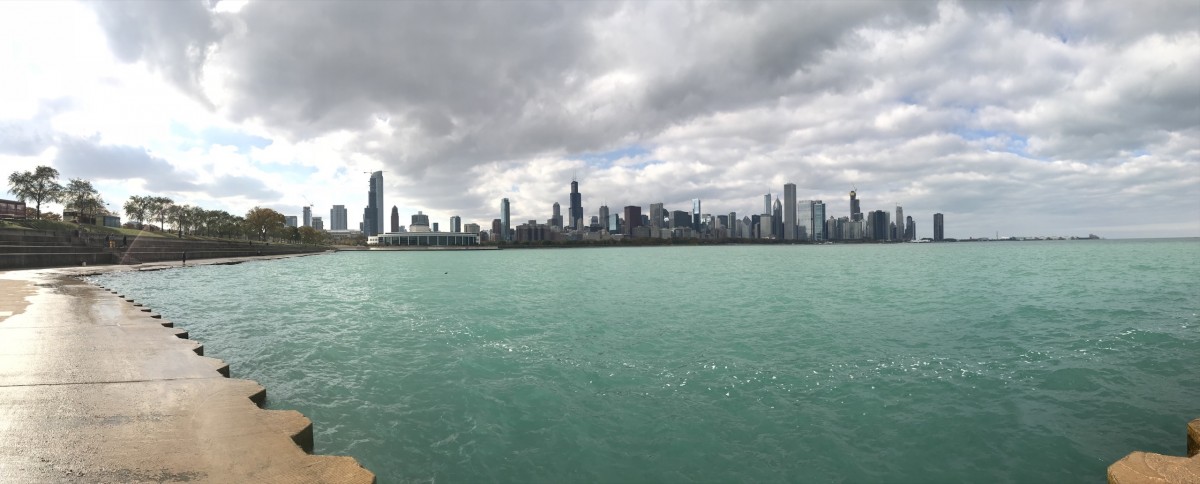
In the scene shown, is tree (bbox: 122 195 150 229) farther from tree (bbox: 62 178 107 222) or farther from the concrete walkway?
the concrete walkway

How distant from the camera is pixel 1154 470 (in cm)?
626

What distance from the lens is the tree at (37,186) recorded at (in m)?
91.9

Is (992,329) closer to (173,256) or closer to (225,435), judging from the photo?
(225,435)

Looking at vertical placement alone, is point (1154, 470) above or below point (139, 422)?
below

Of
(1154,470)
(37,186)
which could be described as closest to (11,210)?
(37,186)

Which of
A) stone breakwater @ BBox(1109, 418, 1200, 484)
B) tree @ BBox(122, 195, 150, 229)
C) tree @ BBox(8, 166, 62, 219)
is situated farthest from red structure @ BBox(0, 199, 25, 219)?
stone breakwater @ BBox(1109, 418, 1200, 484)

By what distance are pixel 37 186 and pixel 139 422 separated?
13288 cm

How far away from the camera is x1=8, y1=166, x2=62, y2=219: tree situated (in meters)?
91.9

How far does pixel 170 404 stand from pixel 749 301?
3157 centimetres

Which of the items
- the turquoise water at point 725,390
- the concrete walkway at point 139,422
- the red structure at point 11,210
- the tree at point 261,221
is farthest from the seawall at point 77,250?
the tree at point 261,221

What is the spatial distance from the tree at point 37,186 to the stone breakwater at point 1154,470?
468ft

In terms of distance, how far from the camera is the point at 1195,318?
25719 mm

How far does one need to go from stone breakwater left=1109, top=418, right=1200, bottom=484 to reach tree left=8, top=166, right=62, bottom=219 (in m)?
143

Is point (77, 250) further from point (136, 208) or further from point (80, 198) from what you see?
point (136, 208)
